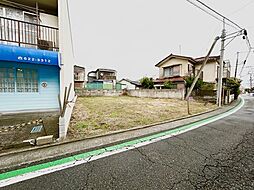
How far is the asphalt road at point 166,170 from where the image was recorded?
6.68 feet

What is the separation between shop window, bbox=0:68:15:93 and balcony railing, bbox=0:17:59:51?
1.40 m

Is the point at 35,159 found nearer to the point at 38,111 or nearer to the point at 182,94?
the point at 38,111

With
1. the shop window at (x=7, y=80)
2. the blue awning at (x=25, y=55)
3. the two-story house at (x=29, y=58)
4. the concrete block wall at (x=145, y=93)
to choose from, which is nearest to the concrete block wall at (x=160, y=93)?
the concrete block wall at (x=145, y=93)

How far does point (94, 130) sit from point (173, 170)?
2820 millimetres

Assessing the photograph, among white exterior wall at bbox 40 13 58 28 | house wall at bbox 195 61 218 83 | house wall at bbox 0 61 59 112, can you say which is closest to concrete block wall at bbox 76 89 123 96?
white exterior wall at bbox 40 13 58 28

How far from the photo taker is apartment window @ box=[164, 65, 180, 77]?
2191 cm

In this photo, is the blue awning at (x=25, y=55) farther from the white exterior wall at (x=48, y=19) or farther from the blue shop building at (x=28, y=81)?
the white exterior wall at (x=48, y=19)

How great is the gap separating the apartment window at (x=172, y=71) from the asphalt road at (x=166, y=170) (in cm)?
1970

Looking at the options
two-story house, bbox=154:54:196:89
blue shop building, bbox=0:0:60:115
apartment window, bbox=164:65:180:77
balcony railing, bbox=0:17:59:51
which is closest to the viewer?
blue shop building, bbox=0:0:60:115

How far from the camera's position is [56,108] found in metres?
7.73

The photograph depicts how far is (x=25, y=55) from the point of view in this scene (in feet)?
19.0

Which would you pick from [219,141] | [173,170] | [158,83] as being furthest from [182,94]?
[173,170]

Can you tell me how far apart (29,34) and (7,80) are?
9.10 feet

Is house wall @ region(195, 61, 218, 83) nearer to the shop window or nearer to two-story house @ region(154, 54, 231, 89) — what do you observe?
two-story house @ region(154, 54, 231, 89)
